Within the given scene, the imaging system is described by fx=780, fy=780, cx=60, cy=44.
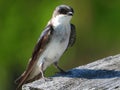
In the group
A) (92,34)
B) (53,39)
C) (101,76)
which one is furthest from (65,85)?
(92,34)

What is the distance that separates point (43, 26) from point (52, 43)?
8.21ft

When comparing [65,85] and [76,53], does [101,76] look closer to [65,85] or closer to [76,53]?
[65,85]

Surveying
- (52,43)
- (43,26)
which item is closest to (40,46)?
(52,43)

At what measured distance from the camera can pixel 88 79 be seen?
384 cm

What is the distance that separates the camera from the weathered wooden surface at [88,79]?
12.0ft

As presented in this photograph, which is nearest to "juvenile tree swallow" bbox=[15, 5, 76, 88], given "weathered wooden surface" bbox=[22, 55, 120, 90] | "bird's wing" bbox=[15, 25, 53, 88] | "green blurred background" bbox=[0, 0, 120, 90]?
"bird's wing" bbox=[15, 25, 53, 88]

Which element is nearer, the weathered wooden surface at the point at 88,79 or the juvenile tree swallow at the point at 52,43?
the weathered wooden surface at the point at 88,79

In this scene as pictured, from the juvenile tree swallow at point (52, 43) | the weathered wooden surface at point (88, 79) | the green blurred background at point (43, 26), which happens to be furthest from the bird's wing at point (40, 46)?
the green blurred background at point (43, 26)

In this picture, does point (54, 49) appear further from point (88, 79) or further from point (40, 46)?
point (88, 79)

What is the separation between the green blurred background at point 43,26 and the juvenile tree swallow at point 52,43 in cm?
226

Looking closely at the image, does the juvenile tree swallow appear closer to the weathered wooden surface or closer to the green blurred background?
the weathered wooden surface

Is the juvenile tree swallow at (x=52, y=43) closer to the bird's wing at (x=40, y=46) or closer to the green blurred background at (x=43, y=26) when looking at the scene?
the bird's wing at (x=40, y=46)

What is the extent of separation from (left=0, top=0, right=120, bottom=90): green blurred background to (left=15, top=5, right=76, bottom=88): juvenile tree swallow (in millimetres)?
2260

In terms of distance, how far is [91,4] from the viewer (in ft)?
23.6
